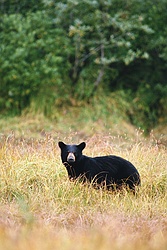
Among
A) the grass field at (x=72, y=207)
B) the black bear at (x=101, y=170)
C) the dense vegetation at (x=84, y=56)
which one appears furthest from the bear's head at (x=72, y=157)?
the dense vegetation at (x=84, y=56)

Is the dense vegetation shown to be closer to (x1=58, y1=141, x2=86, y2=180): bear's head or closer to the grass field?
the grass field

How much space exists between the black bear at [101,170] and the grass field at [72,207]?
0.14 metres

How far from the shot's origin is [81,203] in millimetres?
6492

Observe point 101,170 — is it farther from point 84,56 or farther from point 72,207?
point 84,56

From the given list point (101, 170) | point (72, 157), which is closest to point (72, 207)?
point (72, 157)

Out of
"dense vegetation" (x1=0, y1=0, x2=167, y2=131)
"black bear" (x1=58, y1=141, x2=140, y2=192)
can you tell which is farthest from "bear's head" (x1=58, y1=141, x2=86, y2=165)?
"dense vegetation" (x1=0, y1=0, x2=167, y2=131)

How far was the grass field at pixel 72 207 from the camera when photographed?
14.3ft

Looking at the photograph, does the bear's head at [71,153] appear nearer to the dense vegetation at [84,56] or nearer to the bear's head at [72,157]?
the bear's head at [72,157]

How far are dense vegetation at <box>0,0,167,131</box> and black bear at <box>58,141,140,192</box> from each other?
8.75 metres

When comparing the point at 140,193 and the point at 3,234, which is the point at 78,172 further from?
the point at 3,234

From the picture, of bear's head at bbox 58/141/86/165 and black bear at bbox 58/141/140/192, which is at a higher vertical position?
bear's head at bbox 58/141/86/165

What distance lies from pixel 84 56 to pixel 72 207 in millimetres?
10977

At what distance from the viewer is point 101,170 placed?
6895mm

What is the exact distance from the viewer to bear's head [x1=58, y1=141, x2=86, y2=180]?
6617 mm
